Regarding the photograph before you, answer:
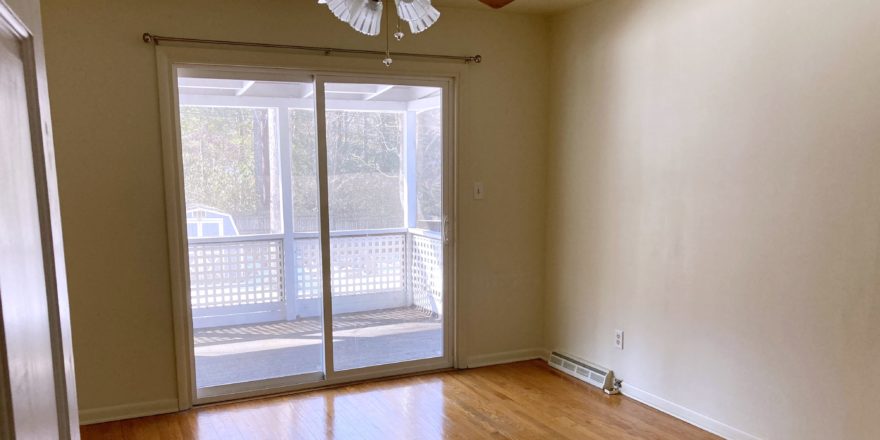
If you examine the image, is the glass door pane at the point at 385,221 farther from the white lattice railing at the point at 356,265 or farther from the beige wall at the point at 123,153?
the beige wall at the point at 123,153

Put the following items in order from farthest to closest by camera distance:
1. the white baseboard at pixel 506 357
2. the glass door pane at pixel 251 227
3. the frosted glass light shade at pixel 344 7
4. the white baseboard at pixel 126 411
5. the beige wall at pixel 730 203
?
the white baseboard at pixel 506 357 → the glass door pane at pixel 251 227 → the white baseboard at pixel 126 411 → the beige wall at pixel 730 203 → the frosted glass light shade at pixel 344 7

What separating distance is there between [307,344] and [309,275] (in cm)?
45

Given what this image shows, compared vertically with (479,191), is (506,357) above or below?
below

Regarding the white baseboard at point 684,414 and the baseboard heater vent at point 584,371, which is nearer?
the white baseboard at point 684,414

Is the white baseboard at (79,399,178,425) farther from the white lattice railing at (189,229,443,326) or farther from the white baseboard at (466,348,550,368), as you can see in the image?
the white baseboard at (466,348,550,368)

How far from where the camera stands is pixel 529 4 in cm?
360

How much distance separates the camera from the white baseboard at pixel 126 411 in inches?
121

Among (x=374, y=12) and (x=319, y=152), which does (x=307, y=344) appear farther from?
(x=374, y=12)

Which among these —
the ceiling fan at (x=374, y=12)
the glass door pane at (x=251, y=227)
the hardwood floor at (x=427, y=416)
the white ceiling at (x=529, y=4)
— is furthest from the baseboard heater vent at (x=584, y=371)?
the ceiling fan at (x=374, y=12)

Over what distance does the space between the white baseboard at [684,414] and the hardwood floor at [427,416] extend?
4 centimetres

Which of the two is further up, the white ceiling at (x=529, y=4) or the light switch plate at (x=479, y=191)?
the white ceiling at (x=529, y=4)

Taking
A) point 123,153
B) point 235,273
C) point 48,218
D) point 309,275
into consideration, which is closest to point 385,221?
point 309,275

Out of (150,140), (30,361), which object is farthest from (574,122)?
(30,361)

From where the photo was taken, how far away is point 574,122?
149 inches
